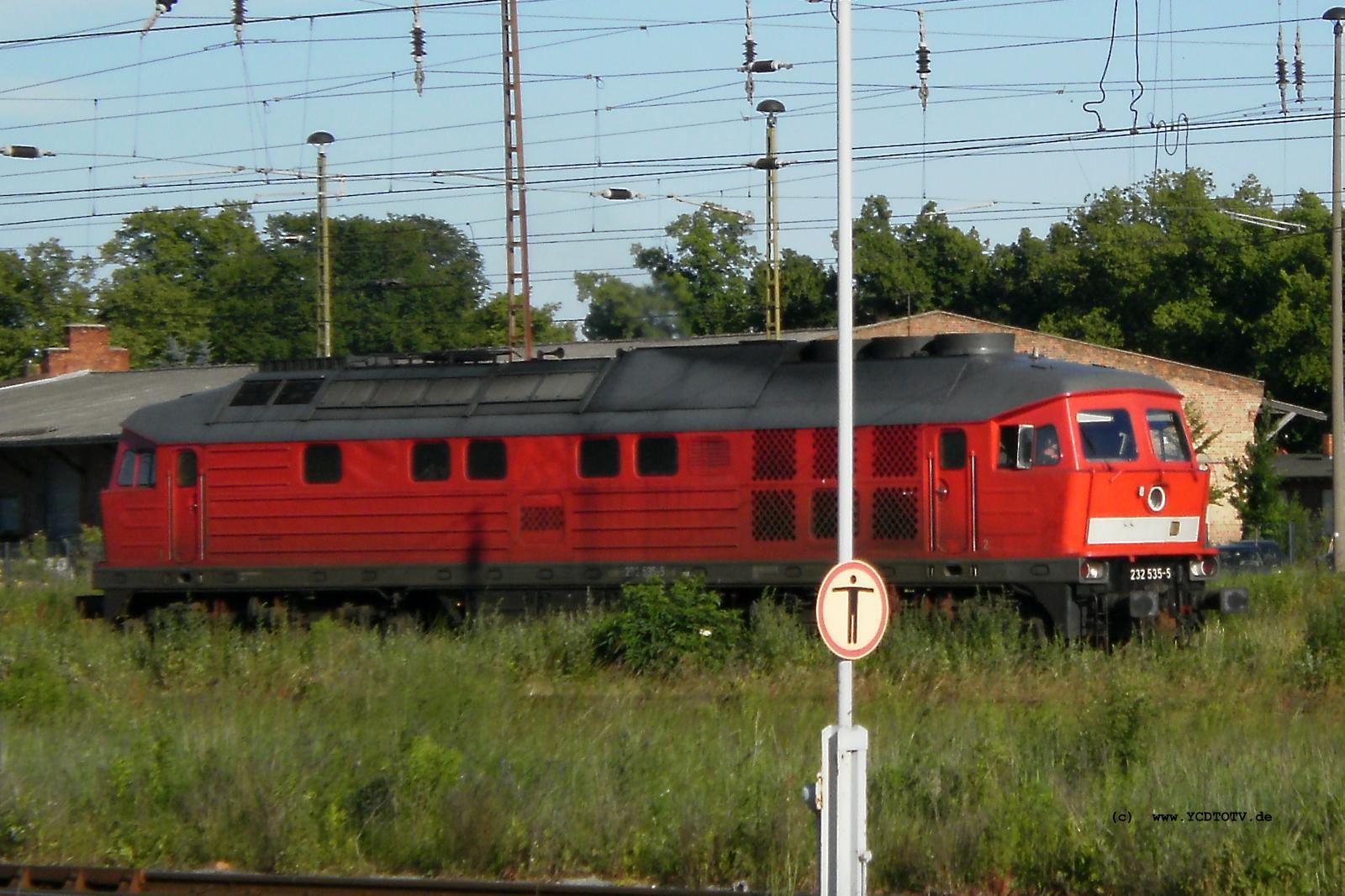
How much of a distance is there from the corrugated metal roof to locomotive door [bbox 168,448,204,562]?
15.4m

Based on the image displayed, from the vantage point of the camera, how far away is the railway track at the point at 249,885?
9.96m

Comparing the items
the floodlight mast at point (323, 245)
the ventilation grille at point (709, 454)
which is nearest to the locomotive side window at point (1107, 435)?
the ventilation grille at point (709, 454)

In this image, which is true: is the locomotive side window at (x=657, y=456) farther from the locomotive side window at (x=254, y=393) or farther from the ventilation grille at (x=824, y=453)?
the locomotive side window at (x=254, y=393)

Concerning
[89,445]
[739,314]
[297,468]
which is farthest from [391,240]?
[297,468]

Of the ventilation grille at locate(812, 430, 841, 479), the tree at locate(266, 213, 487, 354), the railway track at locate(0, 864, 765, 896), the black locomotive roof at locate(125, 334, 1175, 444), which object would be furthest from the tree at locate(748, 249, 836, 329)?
the railway track at locate(0, 864, 765, 896)

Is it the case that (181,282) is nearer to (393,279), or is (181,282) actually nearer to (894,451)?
(393,279)

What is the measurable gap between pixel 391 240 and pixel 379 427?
53.5 metres

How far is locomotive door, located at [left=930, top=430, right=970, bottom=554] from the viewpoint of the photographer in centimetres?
1748

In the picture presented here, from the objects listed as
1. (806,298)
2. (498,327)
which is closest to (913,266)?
(806,298)

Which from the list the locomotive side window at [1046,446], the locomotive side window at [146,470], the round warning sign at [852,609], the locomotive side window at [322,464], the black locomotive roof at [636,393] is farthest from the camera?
the locomotive side window at [146,470]

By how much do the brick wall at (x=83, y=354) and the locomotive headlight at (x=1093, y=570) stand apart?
40071 millimetres

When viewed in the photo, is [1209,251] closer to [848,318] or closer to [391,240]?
[391,240]

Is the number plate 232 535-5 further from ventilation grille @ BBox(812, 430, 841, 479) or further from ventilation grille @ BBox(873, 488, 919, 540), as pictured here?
ventilation grille @ BBox(812, 430, 841, 479)

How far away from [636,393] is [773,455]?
6.63 ft
